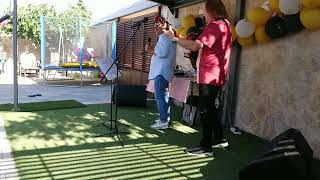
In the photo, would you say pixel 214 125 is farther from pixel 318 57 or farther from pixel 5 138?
pixel 5 138

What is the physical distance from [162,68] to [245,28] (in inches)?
48.8

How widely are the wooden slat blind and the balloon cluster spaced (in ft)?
13.4

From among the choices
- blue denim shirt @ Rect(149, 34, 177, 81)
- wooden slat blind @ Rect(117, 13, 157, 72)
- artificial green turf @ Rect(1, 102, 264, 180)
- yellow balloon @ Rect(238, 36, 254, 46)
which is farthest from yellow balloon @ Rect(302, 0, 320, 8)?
wooden slat blind @ Rect(117, 13, 157, 72)

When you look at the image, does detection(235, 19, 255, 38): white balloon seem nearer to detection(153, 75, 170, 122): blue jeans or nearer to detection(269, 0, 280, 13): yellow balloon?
detection(269, 0, 280, 13): yellow balloon

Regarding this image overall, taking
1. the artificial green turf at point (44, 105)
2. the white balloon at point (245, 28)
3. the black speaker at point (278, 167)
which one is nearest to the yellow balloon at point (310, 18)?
the white balloon at point (245, 28)

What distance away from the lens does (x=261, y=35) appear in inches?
176

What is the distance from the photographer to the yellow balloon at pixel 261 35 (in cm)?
443

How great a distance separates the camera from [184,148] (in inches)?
165

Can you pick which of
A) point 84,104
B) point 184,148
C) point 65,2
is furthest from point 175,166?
point 65,2

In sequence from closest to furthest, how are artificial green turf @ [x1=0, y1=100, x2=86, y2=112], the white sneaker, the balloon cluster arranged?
the balloon cluster, the white sneaker, artificial green turf @ [x1=0, y1=100, x2=86, y2=112]

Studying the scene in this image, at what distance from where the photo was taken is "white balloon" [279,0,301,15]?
148 inches

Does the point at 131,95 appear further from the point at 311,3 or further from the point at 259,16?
the point at 311,3

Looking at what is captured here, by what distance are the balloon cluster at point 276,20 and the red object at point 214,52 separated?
2.39 feet

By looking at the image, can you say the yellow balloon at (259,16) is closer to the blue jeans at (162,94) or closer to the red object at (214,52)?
the red object at (214,52)
